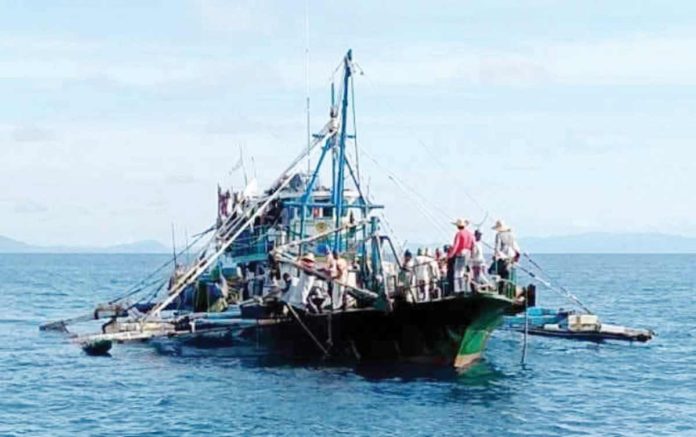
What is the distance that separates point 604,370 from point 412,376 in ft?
26.7

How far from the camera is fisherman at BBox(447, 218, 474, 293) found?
37000 millimetres

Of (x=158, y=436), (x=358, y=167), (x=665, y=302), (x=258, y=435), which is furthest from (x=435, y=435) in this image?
(x=665, y=302)

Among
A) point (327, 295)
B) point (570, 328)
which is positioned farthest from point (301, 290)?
point (570, 328)

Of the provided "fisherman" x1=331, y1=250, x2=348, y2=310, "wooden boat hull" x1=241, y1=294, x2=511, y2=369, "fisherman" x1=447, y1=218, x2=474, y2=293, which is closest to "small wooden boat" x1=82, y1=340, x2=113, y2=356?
"wooden boat hull" x1=241, y1=294, x2=511, y2=369

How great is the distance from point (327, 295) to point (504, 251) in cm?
649

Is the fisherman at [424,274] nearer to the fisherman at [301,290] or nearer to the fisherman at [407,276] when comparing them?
the fisherman at [407,276]

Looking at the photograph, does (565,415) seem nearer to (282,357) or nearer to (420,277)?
(420,277)

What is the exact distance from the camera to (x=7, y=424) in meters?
32.4

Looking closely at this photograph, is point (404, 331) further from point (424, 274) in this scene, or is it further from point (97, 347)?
point (97, 347)

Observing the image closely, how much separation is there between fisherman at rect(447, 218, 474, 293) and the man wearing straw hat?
10.5 feet

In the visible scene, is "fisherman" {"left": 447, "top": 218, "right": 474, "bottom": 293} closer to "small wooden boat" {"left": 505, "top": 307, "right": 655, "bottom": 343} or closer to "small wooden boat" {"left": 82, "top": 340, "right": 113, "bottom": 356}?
"small wooden boat" {"left": 505, "top": 307, "right": 655, "bottom": 343}

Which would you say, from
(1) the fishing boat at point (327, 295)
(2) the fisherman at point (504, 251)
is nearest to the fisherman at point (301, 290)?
(1) the fishing boat at point (327, 295)

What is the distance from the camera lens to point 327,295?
4250cm

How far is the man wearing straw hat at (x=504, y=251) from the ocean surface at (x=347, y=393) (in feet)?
11.7
